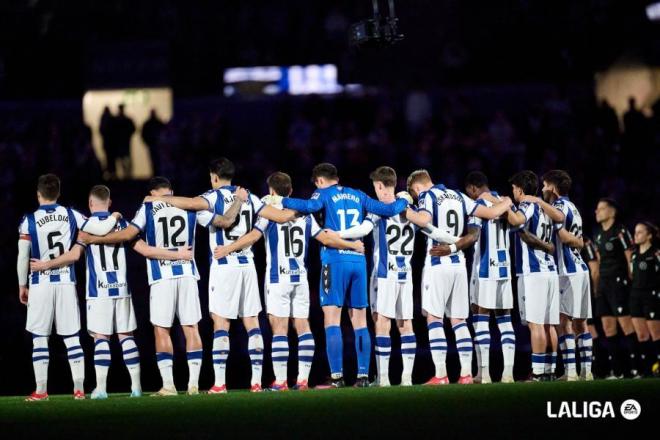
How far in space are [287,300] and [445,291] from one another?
A: 2.01 metres

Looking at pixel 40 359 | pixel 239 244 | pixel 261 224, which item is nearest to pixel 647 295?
pixel 261 224

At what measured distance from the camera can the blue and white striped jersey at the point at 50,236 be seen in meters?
16.1

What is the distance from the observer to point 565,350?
1739 cm

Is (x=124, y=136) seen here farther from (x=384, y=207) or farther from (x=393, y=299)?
(x=393, y=299)

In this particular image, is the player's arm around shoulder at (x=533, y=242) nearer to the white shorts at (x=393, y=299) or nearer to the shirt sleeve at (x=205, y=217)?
the white shorts at (x=393, y=299)

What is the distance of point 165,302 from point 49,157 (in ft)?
38.6

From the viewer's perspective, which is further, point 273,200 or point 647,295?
point 647,295

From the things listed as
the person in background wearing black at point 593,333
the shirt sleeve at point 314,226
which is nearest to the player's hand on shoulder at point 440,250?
the shirt sleeve at point 314,226

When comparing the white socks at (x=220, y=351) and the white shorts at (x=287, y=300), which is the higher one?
the white shorts at (x=287, y=300)

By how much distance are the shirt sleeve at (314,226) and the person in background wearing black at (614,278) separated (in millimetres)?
4973

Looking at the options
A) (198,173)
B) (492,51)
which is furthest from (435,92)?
(198,173)

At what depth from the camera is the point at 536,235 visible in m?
17.0

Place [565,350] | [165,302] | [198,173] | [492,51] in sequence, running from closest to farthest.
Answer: [165,302], [565,350], [198,173], [492,51]

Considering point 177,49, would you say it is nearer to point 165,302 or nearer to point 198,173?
point 198,173
